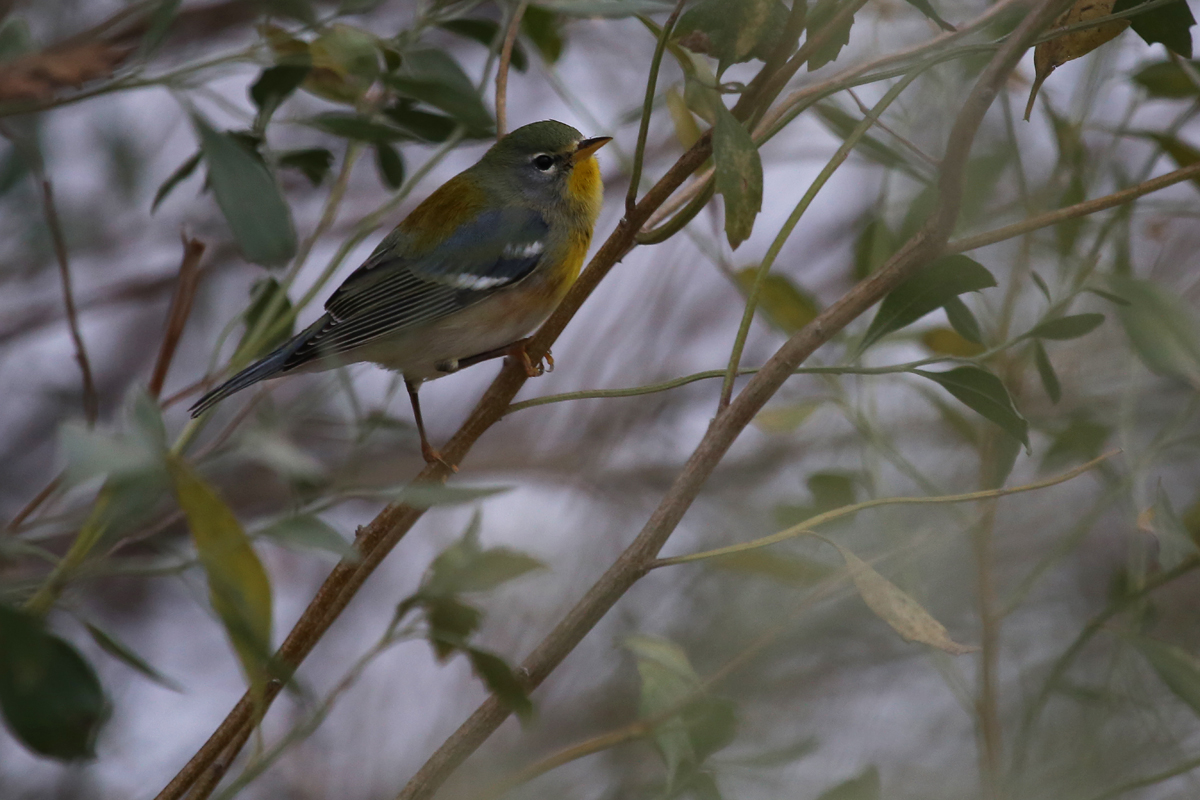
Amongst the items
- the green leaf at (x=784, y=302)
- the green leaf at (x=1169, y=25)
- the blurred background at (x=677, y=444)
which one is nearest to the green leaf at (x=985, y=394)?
the blurred background at (x=677, y=444)

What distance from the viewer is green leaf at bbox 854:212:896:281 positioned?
1270 mm

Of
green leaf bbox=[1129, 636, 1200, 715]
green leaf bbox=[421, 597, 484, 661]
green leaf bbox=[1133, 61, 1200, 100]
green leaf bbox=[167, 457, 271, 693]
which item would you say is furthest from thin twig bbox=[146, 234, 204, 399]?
green leaf bbox=[1133, 61, 1200, 100]

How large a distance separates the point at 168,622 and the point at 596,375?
1.21 meters

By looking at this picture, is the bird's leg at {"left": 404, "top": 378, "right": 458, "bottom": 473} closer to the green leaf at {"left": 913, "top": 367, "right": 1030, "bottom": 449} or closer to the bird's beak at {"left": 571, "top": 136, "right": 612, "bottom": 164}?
the bird's beak at {"left": 571, "top": 136, "right": 612, "bottom": 164}

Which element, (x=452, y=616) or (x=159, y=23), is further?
(x=159, y=23)

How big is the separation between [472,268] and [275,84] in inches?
35.7

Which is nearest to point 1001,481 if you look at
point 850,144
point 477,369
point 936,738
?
point 936,738

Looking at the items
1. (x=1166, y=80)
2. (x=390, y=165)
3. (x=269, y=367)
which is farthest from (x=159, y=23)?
(x=1166, y=80)

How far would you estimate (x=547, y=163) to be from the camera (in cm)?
220

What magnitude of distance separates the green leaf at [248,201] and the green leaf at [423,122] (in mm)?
234

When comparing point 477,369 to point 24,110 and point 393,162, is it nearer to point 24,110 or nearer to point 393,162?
point 393,162

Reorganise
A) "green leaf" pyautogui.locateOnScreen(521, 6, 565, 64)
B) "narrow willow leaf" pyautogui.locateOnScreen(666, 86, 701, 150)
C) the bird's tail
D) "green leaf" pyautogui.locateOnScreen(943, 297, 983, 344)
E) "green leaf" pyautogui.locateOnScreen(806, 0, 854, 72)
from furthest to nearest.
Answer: the bird's tail, "green leaf" pyautogui.locateOnScreen(521, 6, 565, 64), "narrow willow leaf" pyautogui.locateOnScreen(666, 86, 701, 150), "green leaf" pyautogui.locateOnScreen(943, 297, 983, 344), "green leaf" pyautogui.locateOnScreen(806, 0, 854, 72)

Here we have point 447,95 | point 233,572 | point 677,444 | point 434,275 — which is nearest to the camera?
point 233,572

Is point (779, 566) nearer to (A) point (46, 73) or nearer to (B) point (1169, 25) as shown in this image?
(B) point (1169, 25)
